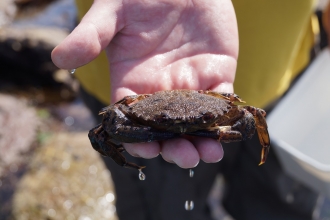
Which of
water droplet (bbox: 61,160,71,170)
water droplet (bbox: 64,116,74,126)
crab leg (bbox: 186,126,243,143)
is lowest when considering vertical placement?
water droplet (bbox: 64,116,74,126)

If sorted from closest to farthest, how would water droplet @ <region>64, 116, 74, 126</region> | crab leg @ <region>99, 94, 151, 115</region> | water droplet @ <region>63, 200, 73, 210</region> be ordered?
crab leg @ <region>99, 94, 151, 115</region>, water droplet @ <region>63, 200, 73, 210</region>, water droplet @ <region>64, 116, 74, 126</region>

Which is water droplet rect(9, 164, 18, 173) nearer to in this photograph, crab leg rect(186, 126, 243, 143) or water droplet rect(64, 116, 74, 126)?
water droplet rect(64, 116, 74, 126)

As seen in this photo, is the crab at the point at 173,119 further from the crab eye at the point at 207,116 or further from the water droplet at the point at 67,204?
the water droplet at the point at 67,204

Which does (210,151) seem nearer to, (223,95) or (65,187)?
(223,95)

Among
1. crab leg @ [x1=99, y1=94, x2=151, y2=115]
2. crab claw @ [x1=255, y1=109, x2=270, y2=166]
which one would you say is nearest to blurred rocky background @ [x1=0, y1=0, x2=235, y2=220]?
crab claw @ [x1=255, y1=109, x2=270, y2=166]

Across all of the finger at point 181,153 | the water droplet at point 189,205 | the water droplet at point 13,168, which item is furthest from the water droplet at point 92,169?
the finger at point 181,153

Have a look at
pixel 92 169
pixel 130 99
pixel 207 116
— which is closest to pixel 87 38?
pixel 130 99

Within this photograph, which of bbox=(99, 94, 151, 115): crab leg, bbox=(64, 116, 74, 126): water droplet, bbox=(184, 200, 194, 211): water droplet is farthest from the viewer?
bbox=(64, 116, 74, 126): water droplet

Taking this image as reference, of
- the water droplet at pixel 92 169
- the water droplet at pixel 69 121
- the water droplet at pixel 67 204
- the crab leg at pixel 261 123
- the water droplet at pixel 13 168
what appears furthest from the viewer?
the water droplet at pixel 69 121
